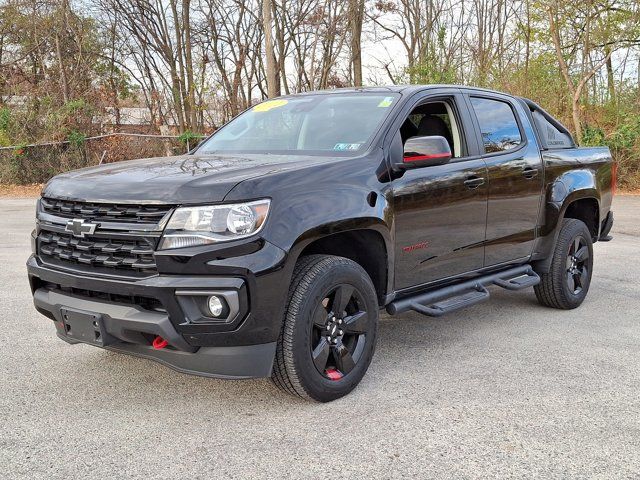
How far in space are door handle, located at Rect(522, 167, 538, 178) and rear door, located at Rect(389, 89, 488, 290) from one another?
1.99 ft

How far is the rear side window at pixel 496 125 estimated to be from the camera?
505 centimetres

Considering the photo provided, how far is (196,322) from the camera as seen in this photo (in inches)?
125

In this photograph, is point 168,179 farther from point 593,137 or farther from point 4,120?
point 4,120

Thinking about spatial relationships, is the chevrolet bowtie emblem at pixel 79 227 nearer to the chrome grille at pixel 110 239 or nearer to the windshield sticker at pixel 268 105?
the chrome grille at pixel 110 239

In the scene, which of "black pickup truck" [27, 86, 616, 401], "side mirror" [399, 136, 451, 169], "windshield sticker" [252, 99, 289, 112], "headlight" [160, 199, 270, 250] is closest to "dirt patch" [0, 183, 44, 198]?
"windshield sticker" [252, 99, 289, 112]

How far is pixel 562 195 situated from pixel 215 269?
3.60 m

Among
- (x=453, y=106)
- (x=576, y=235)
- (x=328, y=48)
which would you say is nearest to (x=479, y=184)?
(x=453, y=106)

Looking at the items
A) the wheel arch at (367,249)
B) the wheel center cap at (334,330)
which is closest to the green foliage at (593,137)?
the wheel arch at (367,249)

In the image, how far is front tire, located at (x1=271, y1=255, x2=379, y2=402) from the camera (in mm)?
3414

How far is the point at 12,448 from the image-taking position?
3.10 metres

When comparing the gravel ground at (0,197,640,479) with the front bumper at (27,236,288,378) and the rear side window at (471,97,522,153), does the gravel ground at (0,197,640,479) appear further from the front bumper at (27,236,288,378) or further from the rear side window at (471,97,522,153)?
the rear side window at (471,97,522,153)

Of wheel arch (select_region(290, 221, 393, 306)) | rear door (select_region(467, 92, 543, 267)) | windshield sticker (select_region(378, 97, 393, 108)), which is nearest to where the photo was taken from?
wheel arch (select_region(290, 221, 393, 306))

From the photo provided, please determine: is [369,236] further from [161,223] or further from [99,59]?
[99,59]

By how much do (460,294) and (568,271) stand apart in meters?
1.70
